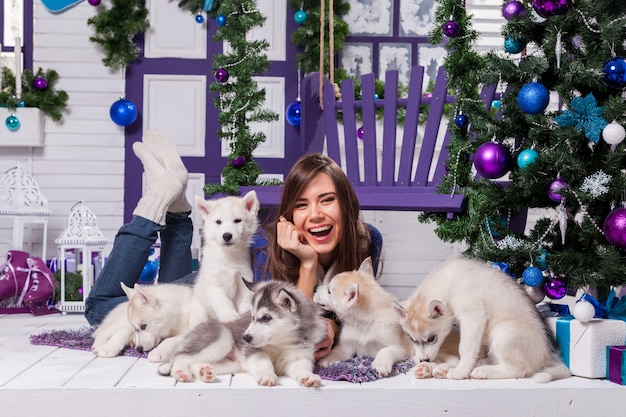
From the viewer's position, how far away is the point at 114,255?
128 inches

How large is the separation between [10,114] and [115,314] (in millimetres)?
3888

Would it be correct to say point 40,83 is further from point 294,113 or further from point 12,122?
point 294,113

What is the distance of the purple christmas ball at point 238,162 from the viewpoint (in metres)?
4.46

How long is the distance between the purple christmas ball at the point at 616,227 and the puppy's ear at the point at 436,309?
65cm

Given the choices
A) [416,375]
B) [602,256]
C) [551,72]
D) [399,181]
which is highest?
[551,72]

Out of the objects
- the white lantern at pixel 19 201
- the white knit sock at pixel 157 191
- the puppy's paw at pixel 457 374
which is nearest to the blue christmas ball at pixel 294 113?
the white lantern at pixel 19 201

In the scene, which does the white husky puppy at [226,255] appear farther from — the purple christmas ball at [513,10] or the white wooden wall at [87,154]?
the white wooden wall at [87,154]

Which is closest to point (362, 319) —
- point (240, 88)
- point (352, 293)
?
point (352, 293)

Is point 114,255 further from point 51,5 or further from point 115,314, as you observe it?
point 51,5

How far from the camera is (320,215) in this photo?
105 inches

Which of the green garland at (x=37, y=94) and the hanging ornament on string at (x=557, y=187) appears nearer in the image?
the hanging ornament on string at (x=557, y=187)

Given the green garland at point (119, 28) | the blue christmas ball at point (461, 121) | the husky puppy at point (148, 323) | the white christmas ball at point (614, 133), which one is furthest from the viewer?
the green garland at point (119, 28)

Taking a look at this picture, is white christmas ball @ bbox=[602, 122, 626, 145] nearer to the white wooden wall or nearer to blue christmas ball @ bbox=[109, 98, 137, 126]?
the white wooden wall

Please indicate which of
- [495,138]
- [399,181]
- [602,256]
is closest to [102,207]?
[399,181]
